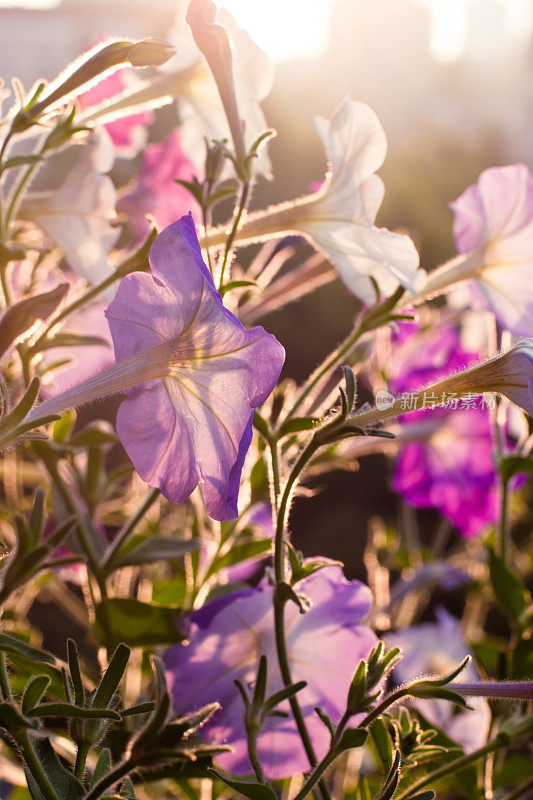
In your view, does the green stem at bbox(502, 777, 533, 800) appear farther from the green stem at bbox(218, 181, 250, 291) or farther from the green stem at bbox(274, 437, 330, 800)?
the green stem at bbox(218, 181, 250, 291)

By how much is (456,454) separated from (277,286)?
31 cm

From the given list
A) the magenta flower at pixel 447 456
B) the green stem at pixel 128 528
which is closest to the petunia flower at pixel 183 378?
the green stem at pixel 128 528

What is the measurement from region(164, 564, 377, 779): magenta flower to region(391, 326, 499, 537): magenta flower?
0.30m

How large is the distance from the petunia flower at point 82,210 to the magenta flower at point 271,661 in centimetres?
22

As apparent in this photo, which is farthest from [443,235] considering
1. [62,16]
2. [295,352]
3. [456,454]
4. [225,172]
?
[62,16]

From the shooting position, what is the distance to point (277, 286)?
0.53 metres

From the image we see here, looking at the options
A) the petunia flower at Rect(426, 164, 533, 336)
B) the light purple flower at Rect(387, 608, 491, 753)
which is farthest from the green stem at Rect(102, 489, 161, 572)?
the light purple flower at Rect(387, 608, 491, 753)

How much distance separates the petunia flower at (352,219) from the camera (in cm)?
41

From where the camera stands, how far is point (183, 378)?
1.03ft

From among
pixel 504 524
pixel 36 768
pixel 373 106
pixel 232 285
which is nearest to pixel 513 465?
pixel 504 524

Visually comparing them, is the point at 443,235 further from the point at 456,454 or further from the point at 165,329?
the point at 165,329

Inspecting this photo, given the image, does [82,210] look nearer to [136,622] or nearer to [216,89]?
[216,89]

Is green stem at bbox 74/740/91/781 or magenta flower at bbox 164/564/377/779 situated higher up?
green stem at bbox 74/740/91/781

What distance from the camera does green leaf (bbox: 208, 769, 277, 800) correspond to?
315 mm
